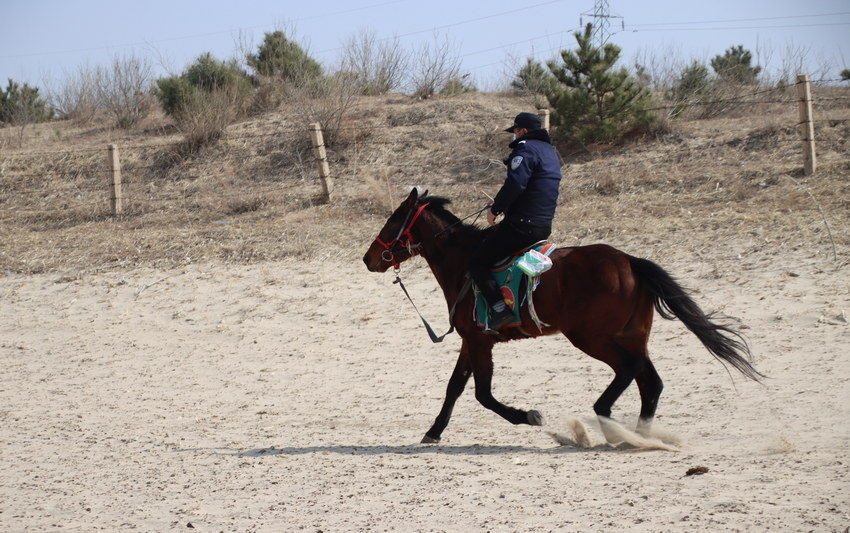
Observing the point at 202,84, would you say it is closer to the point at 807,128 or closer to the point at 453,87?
the point at 453,87

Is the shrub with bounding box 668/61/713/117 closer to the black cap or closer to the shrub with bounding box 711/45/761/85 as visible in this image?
the shrub with bounding box 711/45/761/85

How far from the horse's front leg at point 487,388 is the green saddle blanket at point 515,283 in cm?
27

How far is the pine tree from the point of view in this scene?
1772 centimetres

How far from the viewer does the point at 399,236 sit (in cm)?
728

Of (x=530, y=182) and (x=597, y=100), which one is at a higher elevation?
(x=597, y=100)

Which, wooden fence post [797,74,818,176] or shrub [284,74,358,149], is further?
shrub [284,74,358,149]

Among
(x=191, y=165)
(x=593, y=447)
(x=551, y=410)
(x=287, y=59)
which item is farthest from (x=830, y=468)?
(x=287, y=59)

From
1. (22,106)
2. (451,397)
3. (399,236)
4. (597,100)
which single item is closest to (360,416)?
(451,397)

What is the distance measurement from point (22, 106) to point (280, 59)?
11509 mm

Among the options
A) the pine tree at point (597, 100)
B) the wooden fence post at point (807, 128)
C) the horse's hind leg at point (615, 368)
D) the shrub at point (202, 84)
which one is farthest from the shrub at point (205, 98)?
the horse's hind leg at point (615, 368)

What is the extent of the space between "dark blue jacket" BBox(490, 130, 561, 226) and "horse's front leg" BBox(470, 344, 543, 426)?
1.10m

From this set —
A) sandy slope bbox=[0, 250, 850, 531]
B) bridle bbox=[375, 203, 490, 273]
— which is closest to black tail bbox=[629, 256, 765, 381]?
sandy slope bbox=[0, 250, 850, 531]

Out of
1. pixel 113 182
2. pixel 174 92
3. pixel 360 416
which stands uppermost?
pixel 174 92

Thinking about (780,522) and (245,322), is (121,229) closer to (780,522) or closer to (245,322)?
(245,322)
